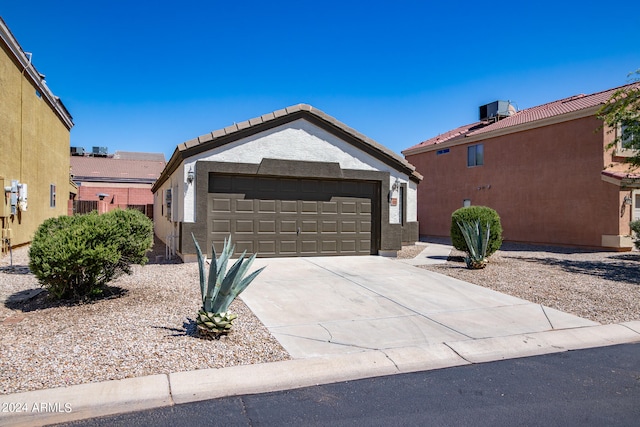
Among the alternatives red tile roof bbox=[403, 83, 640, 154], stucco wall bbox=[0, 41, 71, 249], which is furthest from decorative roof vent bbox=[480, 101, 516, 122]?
stucco wall bbox=[0, 41, 71, 249]

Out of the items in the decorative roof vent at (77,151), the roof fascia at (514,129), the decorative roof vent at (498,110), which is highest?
the decorative roof vent at (77,151)

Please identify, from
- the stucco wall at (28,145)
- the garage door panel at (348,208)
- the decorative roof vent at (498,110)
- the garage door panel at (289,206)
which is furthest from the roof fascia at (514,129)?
the stucco wall at (28,145)

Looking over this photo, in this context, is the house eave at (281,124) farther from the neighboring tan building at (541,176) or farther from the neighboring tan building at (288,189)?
the neighboring tan building at (541,176)

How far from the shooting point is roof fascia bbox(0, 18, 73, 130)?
12.6m

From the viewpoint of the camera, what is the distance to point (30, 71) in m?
15.1

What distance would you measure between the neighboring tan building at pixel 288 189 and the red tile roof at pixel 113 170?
1148 inches

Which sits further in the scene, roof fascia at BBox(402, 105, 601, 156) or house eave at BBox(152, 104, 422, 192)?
roof fascia at BBox(402, 105, 601, 156)

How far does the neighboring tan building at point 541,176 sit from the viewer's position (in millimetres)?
17734

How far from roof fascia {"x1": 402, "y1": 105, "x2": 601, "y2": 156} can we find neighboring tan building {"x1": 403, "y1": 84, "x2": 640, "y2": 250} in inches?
1.6

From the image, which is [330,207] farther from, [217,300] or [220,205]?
[217,300]

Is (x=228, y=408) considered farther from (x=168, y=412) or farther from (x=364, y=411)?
(x=364, y=411)

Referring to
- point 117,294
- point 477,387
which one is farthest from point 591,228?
point 117,294

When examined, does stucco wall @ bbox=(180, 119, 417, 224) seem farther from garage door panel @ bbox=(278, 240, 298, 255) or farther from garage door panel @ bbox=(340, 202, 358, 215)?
garage door panel @ bbox=(278, 240, 298, 255)

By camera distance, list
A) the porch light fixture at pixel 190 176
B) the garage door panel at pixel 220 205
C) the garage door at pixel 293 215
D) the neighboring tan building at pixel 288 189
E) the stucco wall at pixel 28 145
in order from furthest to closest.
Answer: the stucco wall at pixel 28 145, the garage door at pixel 293 215, the garage door panel at pixel 220 205, the neighboring tan building at pixel 288 189, the porch light fixture at pixel 190 176
